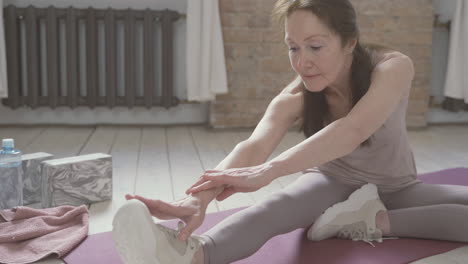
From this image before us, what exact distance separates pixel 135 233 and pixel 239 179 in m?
0.27

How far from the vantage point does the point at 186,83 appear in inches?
150

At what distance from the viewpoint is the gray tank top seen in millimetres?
1605

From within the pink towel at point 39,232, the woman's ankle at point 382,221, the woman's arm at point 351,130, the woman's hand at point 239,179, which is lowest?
the pink towel at point 39,232

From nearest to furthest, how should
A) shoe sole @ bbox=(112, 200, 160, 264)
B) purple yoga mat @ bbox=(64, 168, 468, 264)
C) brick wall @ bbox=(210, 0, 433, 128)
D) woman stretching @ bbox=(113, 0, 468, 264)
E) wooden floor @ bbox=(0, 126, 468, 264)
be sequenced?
shoe sole @ bbox=(112, 200, 160, 264) → woman stretching @ bbox=(113, 0, 468, 264) → purple yoga mat @ bbox=(64, 168, 468, 264) → wooden floor @ bbox=(0, 126, 468, 264) → brick wall @ bbox=(210, 0, 433, 128)

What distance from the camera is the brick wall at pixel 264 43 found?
11.9 ft

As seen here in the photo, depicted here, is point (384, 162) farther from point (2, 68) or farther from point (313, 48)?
point (2, 68)

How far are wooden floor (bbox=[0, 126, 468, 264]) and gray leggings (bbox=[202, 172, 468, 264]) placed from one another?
0.51 meters

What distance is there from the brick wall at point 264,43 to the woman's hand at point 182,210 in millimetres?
2494

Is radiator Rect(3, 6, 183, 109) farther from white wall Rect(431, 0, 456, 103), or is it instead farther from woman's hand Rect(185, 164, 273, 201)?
woman's hand Rect(185, 164, 273, 201)

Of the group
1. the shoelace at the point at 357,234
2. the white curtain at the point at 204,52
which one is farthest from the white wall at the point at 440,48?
the shoelace at the point at 357,234

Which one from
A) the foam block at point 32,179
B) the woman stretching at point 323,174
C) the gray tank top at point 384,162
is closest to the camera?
the woman stretching at point 323,174

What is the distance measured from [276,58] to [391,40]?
0.78m

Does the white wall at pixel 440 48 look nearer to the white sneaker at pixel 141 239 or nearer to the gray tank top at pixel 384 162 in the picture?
the gray tank top at pixel 384 162

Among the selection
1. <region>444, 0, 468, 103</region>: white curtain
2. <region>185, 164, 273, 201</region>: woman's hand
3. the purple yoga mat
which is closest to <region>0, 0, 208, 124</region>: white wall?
<region>444, 0, 468, 103</region>: white curtain
